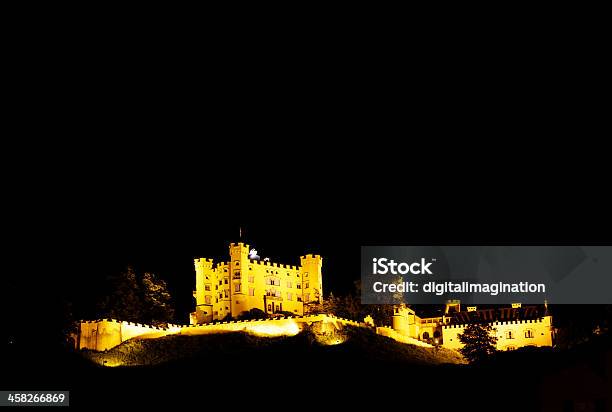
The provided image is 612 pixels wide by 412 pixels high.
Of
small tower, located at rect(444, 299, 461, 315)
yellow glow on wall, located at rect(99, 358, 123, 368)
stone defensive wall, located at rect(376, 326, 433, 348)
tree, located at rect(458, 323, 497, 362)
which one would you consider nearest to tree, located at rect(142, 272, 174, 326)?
yellow glow on wall, located at rect(99, 358, 123, 368)

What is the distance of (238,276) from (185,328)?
15.0m

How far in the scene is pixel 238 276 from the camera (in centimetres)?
10088

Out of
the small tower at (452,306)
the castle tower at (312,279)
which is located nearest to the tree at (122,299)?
the castle tower at (312,279)

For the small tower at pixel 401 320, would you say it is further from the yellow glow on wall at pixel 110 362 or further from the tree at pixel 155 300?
the yellow glow on wall at pixel 110 362

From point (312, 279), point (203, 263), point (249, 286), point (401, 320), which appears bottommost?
point (401, 320)

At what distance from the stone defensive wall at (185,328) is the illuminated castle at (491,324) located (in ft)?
25.6

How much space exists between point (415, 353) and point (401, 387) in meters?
28.4

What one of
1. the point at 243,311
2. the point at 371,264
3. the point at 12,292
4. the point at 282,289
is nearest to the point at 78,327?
the point at 12,292

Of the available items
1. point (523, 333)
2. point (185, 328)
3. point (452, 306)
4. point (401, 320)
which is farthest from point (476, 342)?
point (185, 328)

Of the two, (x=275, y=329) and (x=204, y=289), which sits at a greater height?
(x=204, y=289)

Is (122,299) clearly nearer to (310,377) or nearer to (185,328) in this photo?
(185,328)

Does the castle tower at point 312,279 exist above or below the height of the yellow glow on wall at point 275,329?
above

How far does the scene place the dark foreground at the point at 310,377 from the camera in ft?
128

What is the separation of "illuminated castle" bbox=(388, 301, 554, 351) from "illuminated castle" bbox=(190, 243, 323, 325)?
41.7 ft
